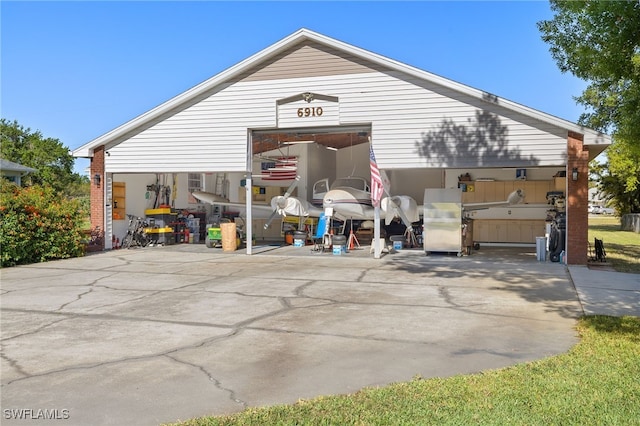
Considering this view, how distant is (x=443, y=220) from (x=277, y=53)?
24.5ft

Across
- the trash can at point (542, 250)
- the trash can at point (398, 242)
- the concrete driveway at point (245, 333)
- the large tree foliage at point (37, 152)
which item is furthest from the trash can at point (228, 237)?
the large tree foliage at point (37, 152)

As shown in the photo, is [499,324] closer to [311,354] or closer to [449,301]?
[449,301]

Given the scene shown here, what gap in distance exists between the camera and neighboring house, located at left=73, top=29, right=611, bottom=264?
1459cm

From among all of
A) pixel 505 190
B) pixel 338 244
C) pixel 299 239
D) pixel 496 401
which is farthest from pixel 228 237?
pixel 496 401

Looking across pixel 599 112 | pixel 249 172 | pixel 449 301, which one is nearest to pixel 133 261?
pixel 249 172

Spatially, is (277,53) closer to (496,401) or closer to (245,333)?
(245,333)

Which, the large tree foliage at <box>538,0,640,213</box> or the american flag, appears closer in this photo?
the large tree foliage at <box>538,0,640,213</box>

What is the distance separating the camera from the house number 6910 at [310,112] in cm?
1636

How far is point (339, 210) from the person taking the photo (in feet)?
59.7

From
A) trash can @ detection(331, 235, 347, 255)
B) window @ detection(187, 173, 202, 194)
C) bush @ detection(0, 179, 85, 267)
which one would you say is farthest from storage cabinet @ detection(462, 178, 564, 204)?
bush @ detection(0, 179, 85, 267)

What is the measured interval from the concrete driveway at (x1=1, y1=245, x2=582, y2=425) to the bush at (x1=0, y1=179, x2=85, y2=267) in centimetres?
121

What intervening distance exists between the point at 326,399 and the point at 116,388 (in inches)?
78.0

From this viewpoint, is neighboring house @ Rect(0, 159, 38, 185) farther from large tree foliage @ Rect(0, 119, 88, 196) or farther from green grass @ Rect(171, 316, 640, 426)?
green grass @ Rect(171, 316, 640, 426)

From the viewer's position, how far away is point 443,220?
15.6 meters
